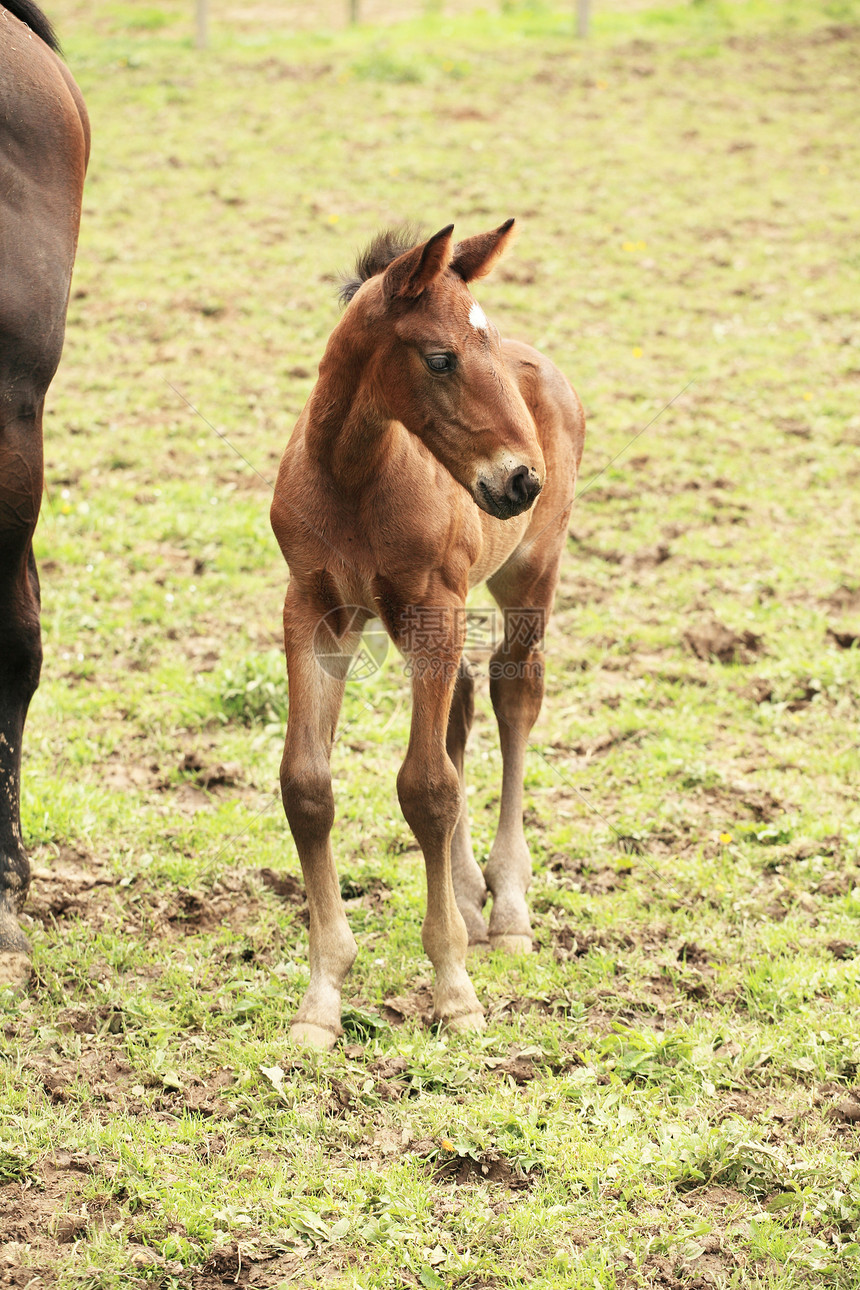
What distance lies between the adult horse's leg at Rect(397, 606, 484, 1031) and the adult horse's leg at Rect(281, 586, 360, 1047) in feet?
0.88

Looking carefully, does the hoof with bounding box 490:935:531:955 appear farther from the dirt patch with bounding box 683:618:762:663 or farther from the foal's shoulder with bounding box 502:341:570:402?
the dirt patch with bounding box 683:618:762:663

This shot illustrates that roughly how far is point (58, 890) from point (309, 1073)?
139 centimetres

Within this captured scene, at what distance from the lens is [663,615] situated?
A: 6570 mm

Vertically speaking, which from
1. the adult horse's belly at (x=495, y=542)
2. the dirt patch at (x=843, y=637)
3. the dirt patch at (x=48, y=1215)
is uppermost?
the adult horse's belly at (x=495, y=542)

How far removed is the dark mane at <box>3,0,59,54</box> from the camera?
13.3 ft

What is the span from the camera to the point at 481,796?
513 cm

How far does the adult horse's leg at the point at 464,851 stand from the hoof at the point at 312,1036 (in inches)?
30.9

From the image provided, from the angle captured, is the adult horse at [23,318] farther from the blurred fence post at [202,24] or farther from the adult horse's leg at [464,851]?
Answer: the blurred fence post at [202,24]

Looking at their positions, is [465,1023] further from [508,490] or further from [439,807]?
[508,490]

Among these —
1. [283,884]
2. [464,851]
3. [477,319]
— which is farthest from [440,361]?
[283,884]

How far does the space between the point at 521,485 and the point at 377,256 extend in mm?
935

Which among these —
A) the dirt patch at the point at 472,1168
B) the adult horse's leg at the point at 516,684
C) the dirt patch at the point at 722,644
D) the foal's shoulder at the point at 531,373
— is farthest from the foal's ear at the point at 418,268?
the dirt patch at the point at 722,644

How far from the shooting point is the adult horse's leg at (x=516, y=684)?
14.5 ft

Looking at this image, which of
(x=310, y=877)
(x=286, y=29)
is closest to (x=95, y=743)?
(x=310, y=877)
